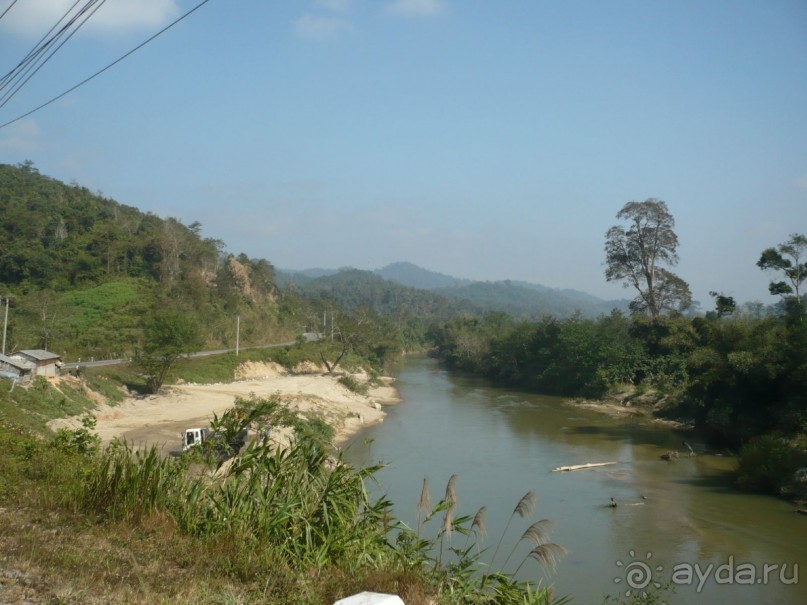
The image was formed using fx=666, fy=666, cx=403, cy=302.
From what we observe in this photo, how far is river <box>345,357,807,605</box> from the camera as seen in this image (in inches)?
475

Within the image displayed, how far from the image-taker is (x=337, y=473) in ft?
20.8

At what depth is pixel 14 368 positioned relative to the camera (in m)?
21.2

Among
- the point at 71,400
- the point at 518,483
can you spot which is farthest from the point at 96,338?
the point at 518,483

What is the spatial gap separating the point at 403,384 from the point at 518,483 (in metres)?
28.7

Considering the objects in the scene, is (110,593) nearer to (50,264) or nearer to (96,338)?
(96,338)

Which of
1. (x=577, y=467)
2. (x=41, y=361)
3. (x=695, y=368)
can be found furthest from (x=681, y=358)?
(x=41, y=361)

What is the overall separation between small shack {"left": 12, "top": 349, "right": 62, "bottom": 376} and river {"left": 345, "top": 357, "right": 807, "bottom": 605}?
11.1 meters

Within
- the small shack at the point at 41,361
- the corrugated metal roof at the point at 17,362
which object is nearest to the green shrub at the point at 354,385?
the small shack at the point at 41,361

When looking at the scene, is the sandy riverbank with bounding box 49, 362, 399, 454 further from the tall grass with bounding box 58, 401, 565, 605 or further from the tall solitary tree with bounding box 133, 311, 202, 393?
the tall grass with bounding box 58, 401, 565, 605

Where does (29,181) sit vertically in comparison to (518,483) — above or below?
above

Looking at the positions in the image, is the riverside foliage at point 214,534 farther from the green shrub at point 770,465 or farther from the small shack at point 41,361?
the small shack at point 41,361

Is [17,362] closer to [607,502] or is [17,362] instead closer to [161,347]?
[161,347]

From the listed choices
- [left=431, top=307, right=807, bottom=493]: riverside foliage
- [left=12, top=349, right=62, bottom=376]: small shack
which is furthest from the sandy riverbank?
[left=431, top=307, right=807, bottom=493]: riverside foliage

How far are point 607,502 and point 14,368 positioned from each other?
722 inches
